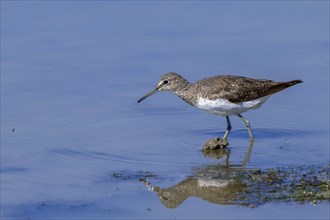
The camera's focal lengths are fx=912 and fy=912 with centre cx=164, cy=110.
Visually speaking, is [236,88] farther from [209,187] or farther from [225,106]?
[209,187]

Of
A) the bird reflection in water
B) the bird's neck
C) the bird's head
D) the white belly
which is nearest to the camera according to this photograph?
the bird reflection in water

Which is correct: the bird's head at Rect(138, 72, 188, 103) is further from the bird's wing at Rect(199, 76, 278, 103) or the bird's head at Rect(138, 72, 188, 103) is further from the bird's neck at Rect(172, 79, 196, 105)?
the bird's wing at Rect(199, 76, 278, 103)

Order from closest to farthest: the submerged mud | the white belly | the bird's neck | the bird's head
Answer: the submerged mud → the white belly → the bird's neck → the bird's head

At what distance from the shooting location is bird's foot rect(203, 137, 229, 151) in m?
13.6

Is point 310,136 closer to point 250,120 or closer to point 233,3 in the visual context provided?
point 250,120

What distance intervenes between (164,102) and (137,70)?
108 cm

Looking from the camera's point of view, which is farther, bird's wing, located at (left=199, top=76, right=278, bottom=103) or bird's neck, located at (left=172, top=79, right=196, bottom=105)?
bird's neck, located at (left=172, top=79, right=196, bottom=105)

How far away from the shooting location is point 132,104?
15.7 m

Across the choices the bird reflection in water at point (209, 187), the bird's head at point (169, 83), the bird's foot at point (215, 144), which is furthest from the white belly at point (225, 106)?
the bird reflection in water at point (209, 187)

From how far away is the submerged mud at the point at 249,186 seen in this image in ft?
36.2

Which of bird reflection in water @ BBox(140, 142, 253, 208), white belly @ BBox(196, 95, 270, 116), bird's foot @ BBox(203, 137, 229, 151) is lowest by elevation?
bird reflection in water @ BBox(140, 142, 253, 208)

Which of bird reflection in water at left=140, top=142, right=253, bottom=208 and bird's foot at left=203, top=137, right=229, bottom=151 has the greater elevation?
bird's foot at left=203, top=137, right=229, bottom=151

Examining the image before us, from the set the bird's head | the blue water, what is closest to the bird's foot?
the blue water

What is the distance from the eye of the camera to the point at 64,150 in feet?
44.7
